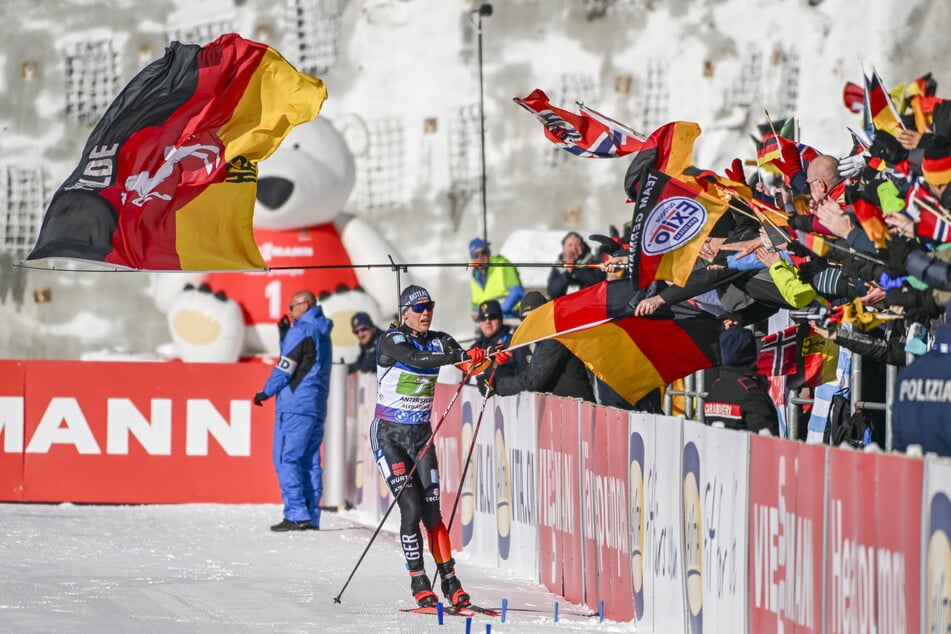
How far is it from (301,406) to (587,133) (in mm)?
4497

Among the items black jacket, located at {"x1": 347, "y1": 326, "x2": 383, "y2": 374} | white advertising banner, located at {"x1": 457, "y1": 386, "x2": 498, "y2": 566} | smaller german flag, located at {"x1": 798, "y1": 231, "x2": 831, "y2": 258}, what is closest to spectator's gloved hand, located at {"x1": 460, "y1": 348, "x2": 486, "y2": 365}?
white advertising banner, located at {"x1": 457, "y1": 386, "x2": 498, "y2": 566}

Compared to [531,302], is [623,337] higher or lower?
lower

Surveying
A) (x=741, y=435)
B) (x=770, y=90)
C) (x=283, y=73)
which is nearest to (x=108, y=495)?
(x=283, y=73)

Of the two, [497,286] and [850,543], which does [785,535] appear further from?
[497,286]

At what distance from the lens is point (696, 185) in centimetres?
865

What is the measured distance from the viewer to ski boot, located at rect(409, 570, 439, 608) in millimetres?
9057

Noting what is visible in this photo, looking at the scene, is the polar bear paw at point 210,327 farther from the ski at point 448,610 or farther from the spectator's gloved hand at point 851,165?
the spectator's gloved hand at point 851,165

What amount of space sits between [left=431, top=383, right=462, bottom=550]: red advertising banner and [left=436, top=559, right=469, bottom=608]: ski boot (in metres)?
2.75

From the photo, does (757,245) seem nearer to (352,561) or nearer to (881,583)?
(881,583)

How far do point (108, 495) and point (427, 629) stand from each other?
24.9ft

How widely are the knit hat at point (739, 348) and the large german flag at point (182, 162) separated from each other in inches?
127

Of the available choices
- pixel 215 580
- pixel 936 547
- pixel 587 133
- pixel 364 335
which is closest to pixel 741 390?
pixel 587 133

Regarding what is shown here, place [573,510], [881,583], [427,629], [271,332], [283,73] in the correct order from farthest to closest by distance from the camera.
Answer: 1. [271,332]
2. [283,73]
3. [573,510]
4. [427,629]
5. [881,583]

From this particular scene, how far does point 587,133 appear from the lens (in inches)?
398
